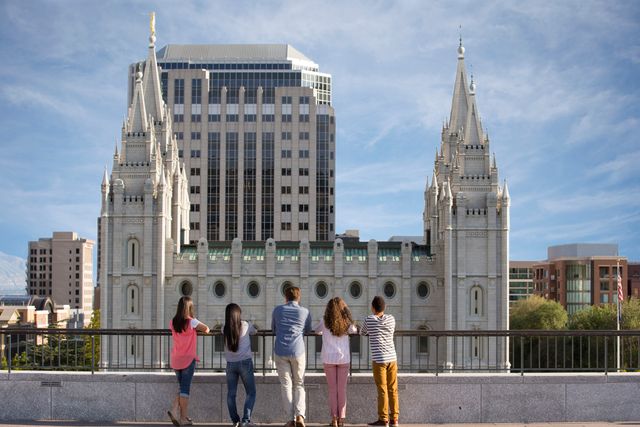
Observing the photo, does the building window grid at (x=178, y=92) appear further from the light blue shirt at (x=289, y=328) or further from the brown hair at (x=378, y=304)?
the brown hair at (x=378, y=304)

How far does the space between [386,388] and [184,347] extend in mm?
4734

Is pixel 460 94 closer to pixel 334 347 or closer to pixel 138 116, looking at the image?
pixel 138 116

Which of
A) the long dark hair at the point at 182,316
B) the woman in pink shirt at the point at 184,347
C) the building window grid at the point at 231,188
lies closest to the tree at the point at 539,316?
the building window grid at the point at 231,188

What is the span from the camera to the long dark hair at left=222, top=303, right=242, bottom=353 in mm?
19312

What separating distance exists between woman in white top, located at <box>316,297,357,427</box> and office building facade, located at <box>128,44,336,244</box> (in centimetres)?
11451

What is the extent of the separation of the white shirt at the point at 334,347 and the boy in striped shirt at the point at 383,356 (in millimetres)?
431

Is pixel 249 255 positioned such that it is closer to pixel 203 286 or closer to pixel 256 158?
pixel 203 286

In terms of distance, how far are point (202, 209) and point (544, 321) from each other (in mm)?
55930

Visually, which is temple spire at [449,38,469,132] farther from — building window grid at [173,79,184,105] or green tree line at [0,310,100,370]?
building window grid at [173,79,184,105]

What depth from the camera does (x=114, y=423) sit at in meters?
21.5

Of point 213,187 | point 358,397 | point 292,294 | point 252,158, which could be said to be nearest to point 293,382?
point 292,294

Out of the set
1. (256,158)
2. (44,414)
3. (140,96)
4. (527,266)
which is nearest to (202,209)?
(256,158)

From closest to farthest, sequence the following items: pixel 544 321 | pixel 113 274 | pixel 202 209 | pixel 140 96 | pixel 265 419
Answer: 1. pixel 265 419
2. pixel 113 274
3. pixel 140 96
4. pixel 544 321
5. pixel 202 209

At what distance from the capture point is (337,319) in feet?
63.4
